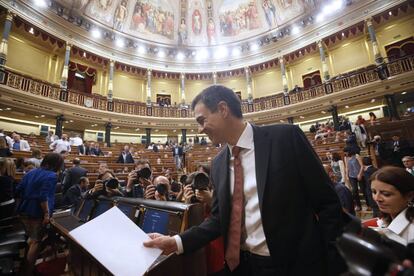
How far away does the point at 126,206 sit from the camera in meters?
1.86

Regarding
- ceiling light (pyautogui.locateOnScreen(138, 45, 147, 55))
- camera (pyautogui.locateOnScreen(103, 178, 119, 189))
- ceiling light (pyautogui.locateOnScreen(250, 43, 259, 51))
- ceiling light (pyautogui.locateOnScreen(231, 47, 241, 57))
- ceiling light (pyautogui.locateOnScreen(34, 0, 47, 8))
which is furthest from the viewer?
ceiling light (pyautogui.locateOnScreen(231, 47, 241, 57))

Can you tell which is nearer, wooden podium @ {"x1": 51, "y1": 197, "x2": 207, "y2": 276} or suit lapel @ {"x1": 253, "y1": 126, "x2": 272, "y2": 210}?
suit lapel @ {"x1": 253, "y1": 126, "x2": 272, "y2": 210}

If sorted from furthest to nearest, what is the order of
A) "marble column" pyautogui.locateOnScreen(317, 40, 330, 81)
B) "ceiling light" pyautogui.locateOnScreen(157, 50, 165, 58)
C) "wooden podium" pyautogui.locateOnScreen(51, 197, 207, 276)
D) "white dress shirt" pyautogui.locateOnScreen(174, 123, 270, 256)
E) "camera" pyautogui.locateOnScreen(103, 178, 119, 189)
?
"ceiling light" pyautogui.locateOnScreen(157, 50, 165, 58)
"marble column" pyautogui.locateOnScreen(317, 40, 330, 81)
"camera" pyautogui.locateOnScreen(103, 178, 119, 189)
"wooden podium" pyautogui.locateOnScreen(51, 197, 207, 276)
"white dress shirt" pyautogui.locateOnScreen(174, 123, 270, 256)

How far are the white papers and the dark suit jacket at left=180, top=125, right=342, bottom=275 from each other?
224 millimetres

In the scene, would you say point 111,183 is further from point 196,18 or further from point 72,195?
point 196,18

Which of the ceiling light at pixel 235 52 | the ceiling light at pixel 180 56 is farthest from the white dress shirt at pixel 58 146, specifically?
the ceiling light at pixel 235 52

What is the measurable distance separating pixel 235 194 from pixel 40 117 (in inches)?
569

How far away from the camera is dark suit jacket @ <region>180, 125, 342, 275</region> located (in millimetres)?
915

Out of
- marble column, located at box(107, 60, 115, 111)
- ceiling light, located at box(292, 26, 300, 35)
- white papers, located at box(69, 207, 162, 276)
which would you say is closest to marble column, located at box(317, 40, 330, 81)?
ceiling light, located at box(292, 26, 300, 35)

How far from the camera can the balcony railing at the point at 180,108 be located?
979 centimetres

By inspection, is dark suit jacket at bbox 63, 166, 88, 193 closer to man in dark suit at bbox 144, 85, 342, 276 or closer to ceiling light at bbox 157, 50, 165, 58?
man in dark suit at bbox 144, 85, 342, 276

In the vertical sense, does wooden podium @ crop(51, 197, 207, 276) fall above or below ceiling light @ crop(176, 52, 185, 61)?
below

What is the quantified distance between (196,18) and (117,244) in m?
19.8

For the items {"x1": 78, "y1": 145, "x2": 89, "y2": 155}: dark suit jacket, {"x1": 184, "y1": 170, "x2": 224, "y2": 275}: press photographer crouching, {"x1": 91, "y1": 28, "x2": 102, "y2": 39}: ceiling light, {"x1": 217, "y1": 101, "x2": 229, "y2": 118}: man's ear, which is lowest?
{"x1": 184, "y1": 170, "x2": 224, "y2": 275}: press photographer crouching
